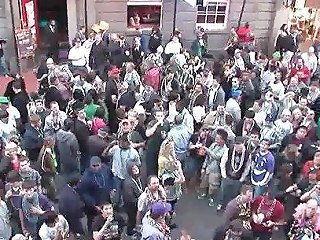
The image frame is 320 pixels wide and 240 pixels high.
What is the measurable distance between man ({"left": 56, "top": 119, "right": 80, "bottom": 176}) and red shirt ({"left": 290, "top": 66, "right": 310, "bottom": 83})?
569 cm

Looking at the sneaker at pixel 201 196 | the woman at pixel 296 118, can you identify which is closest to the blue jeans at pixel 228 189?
the sneaker at pixel 201 196

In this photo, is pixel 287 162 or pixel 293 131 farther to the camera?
pixel 293 131

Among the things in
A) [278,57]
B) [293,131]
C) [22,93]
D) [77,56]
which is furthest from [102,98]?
[278,57]

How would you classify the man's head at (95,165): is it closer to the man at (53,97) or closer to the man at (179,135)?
the man at (179,135)

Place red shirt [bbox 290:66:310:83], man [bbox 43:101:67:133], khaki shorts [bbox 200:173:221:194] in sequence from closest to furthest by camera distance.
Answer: man [bbox 43:101:67:133], khaki shorts [bbox 200:173:221:194], red shirt [bbox 290:66:310:83]

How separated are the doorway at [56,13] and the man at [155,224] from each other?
9.77m

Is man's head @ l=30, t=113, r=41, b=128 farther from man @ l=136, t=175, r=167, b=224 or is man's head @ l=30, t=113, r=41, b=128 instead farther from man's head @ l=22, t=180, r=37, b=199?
man @ l=136, t=175, r=167, b=224

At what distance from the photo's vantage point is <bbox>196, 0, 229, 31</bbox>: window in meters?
16.6

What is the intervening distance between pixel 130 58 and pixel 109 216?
22.3 ft

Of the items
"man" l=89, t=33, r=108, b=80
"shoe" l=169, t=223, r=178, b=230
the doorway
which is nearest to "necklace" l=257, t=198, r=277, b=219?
"shoe" l=169, t=223, r=178, b=230

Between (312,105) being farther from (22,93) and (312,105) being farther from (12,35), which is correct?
(12,35)

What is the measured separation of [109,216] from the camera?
8078mm

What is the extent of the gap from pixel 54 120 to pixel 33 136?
474 millimetres

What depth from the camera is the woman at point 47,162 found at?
378 inches
